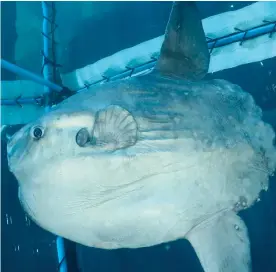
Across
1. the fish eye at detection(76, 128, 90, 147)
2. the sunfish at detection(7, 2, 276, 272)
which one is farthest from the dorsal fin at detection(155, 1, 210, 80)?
the fish eye at detection(76, 128, 90, 147)

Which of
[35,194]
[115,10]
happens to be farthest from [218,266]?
[115,10]

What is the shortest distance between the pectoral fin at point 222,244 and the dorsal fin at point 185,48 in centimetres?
116

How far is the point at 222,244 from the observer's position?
1.98 metres

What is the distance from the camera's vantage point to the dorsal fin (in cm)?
234

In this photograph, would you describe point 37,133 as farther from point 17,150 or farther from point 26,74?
point 26,74

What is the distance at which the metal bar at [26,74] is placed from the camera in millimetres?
3058

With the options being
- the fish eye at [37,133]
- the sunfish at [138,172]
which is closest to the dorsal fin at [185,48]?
the sunfish at [138,172]

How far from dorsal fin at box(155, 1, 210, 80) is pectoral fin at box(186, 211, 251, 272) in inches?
45.8

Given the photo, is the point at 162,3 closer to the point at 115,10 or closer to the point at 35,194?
the point at 115,10

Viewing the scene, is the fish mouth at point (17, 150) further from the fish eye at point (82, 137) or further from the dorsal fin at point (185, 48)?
the dorsal fin at point (185, 48)

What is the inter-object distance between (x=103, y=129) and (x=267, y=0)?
3.18 m

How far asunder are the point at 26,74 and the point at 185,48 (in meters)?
1.89

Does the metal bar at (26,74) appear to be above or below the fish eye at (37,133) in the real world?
above

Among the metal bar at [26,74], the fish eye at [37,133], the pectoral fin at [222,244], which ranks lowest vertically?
the pectoral fin at [222,244]
